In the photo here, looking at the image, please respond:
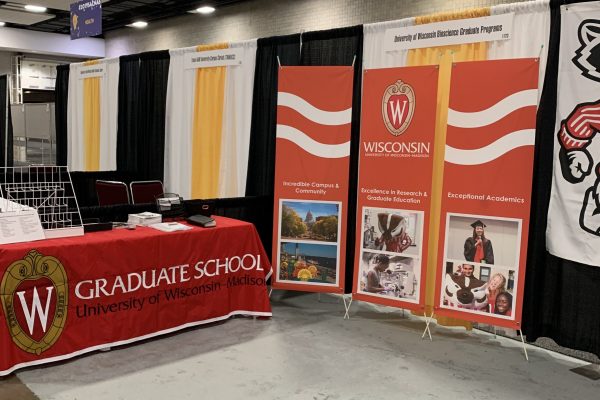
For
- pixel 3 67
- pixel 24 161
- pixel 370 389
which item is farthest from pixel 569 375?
pixel 3 67

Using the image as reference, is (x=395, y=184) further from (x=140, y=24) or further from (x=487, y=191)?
(x=140, y=24)

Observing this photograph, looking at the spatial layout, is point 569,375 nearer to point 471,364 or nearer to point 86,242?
point 471,364

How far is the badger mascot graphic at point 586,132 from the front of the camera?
3197mm

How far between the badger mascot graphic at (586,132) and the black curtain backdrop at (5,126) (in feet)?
25.3

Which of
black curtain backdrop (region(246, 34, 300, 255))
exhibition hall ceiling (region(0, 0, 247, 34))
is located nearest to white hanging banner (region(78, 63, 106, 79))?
exhibition hall ceiling (region(0, 0, 247, 34))

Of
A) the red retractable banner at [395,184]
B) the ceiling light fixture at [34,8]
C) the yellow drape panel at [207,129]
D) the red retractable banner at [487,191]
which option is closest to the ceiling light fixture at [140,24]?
the ceiling light fixture at [34,8]

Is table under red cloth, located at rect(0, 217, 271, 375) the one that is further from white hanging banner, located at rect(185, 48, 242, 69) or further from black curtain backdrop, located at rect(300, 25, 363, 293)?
white hanging banner, located at rect(185, 48, 242, 69)

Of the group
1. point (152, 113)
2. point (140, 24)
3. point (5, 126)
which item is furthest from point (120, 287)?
point (140, 24)

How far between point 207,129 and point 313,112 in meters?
1.80

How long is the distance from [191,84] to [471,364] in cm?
390

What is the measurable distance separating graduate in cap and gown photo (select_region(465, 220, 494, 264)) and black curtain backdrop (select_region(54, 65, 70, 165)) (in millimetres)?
6389

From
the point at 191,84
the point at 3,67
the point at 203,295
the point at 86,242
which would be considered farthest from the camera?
the point at 3,67

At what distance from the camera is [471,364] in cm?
338

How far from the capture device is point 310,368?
3.25 metres
